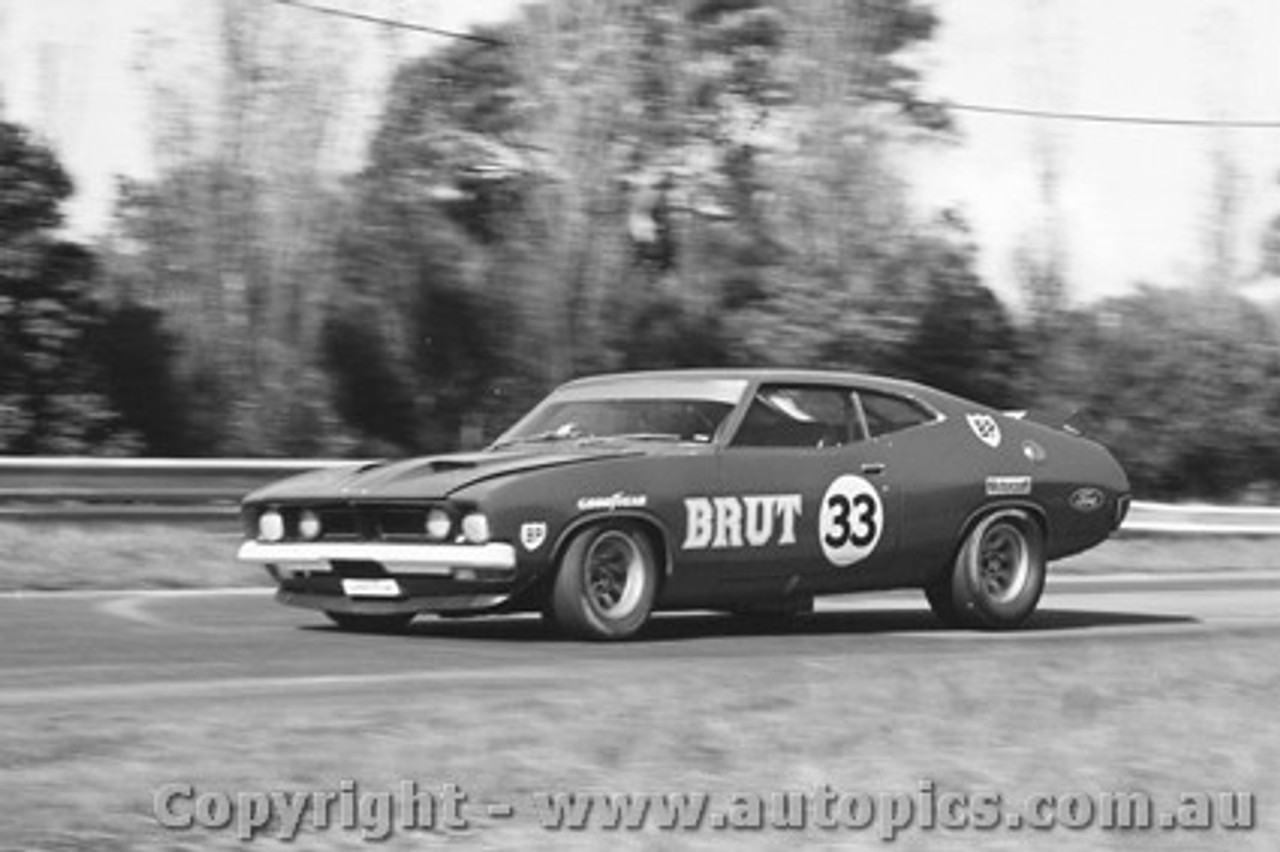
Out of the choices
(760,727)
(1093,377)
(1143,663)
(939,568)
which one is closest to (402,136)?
(1093,377)

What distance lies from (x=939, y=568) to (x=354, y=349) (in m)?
19.5

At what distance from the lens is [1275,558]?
23672mm

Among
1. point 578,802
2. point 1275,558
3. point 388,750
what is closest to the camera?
point 578,802

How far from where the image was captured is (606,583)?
1187cm

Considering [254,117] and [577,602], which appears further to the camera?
[254,117]

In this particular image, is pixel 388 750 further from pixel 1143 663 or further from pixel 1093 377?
pixel 1093 377

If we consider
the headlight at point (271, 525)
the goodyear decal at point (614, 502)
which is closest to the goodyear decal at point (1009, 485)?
the goodyear decal at point (614, 502)

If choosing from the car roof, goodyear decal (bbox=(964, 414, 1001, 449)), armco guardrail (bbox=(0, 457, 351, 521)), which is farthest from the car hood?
armco guardrail (bbox=(0, 457, 351, 521))

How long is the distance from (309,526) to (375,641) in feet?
2.49

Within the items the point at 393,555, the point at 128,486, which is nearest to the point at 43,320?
the point at 128,486

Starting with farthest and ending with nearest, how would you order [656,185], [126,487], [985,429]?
[656,185]
[126,487]
[985,429]

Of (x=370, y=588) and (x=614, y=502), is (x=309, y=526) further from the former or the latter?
(x=614, y=502)

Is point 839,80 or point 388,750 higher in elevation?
point 839,80

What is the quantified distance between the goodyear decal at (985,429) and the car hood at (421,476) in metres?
2.22
